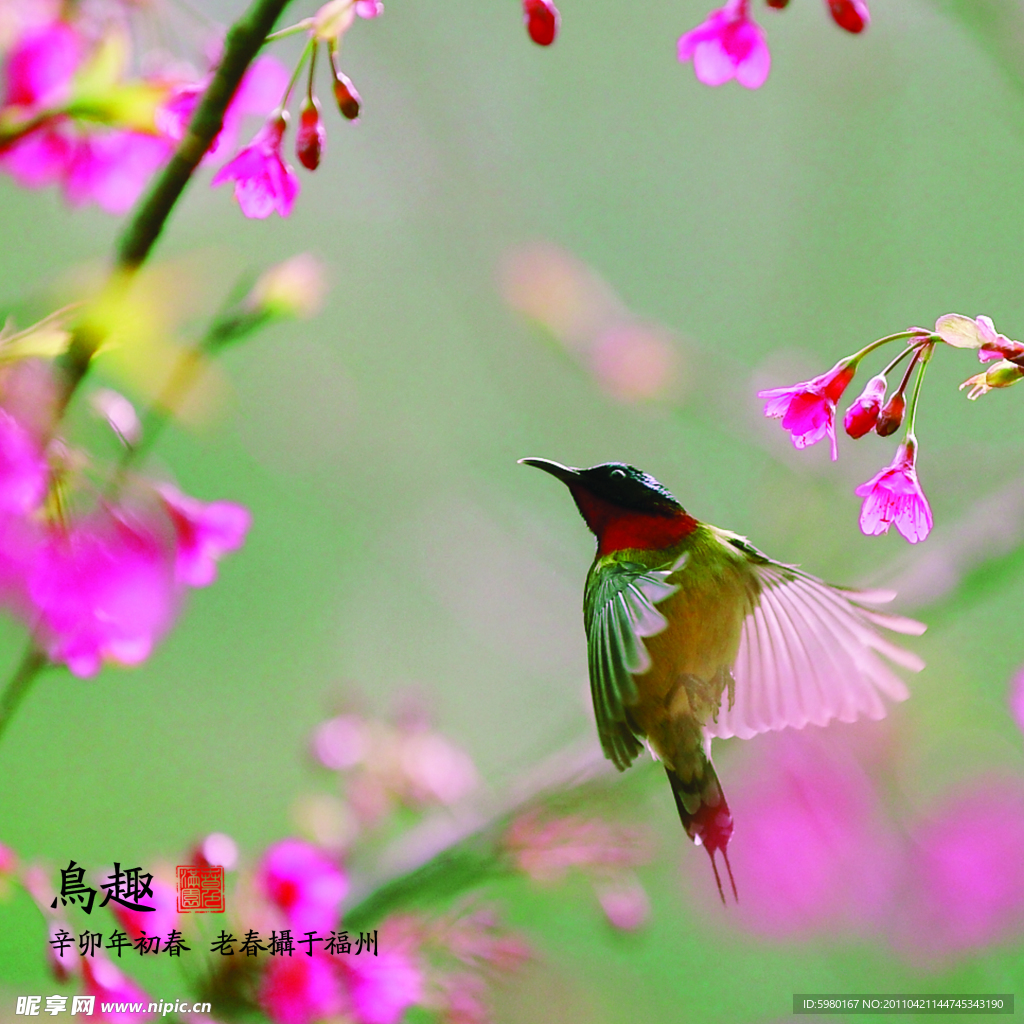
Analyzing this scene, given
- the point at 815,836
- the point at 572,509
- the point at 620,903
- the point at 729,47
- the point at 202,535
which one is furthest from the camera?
the point at 572,509

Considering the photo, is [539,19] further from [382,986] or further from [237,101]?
[382,986]

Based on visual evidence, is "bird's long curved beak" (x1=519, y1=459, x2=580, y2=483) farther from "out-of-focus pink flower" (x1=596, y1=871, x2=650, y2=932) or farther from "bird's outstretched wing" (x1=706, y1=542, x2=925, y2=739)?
"out-of-focus pink flower" (x1=596, y1=871, x2=650, y2=932)

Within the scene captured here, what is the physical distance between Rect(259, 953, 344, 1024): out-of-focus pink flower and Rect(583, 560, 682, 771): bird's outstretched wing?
412mm

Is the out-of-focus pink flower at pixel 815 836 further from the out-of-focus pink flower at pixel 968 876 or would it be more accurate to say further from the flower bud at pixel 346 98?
the flower bud at pixel 346 98

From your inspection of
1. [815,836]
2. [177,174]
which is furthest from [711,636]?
[815,836]

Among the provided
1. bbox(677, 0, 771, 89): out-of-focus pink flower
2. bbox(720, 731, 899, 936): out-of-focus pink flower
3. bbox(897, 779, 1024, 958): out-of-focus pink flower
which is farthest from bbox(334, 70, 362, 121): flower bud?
bbox(897, 779, 1024, 958): out-of-focus pink flower

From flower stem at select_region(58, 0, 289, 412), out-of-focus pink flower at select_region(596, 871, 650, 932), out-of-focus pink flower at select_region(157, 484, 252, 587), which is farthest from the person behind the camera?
out-of-focus pink flower at select_region(596, 871, 650, 932)

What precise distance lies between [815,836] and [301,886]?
163 centimetres

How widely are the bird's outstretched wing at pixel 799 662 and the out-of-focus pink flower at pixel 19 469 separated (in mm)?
500

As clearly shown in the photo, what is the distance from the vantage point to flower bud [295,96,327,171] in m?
0.79

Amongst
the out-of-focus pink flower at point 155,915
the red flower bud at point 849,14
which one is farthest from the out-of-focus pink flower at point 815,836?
the red flower bud at point 849,14

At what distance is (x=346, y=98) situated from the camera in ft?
2.49

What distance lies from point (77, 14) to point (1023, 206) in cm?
716

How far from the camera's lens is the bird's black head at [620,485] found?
32.7 inches
